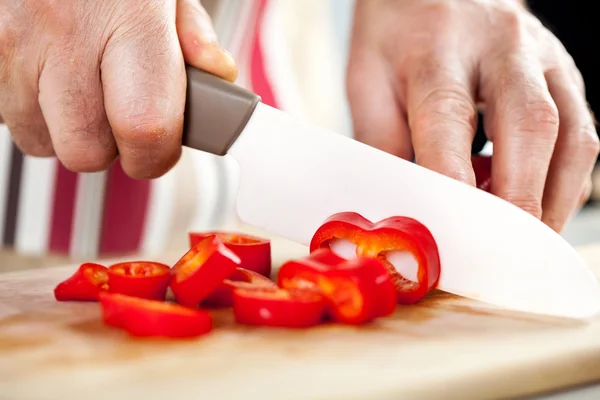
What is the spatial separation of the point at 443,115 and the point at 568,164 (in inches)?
11.7

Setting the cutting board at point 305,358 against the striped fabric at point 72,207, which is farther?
the striped fabric at point 72,207

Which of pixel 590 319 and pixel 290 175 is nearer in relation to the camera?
pixel 590 319

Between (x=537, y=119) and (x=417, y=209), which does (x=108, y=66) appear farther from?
(x=537, y=119)

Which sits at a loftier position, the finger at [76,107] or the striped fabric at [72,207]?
the finger at [76,107]

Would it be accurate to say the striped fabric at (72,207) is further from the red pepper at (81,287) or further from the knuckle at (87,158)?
the red pepper at (81,287)

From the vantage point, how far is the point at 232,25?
238cm

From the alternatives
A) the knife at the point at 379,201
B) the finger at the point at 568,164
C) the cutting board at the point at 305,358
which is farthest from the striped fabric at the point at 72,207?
the finger at the point at 568,164

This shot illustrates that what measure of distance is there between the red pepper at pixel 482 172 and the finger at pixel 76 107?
71 cm

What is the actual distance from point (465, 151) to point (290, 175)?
31cm

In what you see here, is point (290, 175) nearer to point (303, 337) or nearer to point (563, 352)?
point (303, 337)

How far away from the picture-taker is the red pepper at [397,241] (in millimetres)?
1114

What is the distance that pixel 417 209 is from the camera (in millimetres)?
1212

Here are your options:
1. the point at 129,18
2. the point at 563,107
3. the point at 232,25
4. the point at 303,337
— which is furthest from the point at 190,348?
the point at 232,25

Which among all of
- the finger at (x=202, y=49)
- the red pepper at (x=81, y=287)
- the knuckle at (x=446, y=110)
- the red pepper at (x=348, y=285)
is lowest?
the red pepper at (x=81, y=287)
